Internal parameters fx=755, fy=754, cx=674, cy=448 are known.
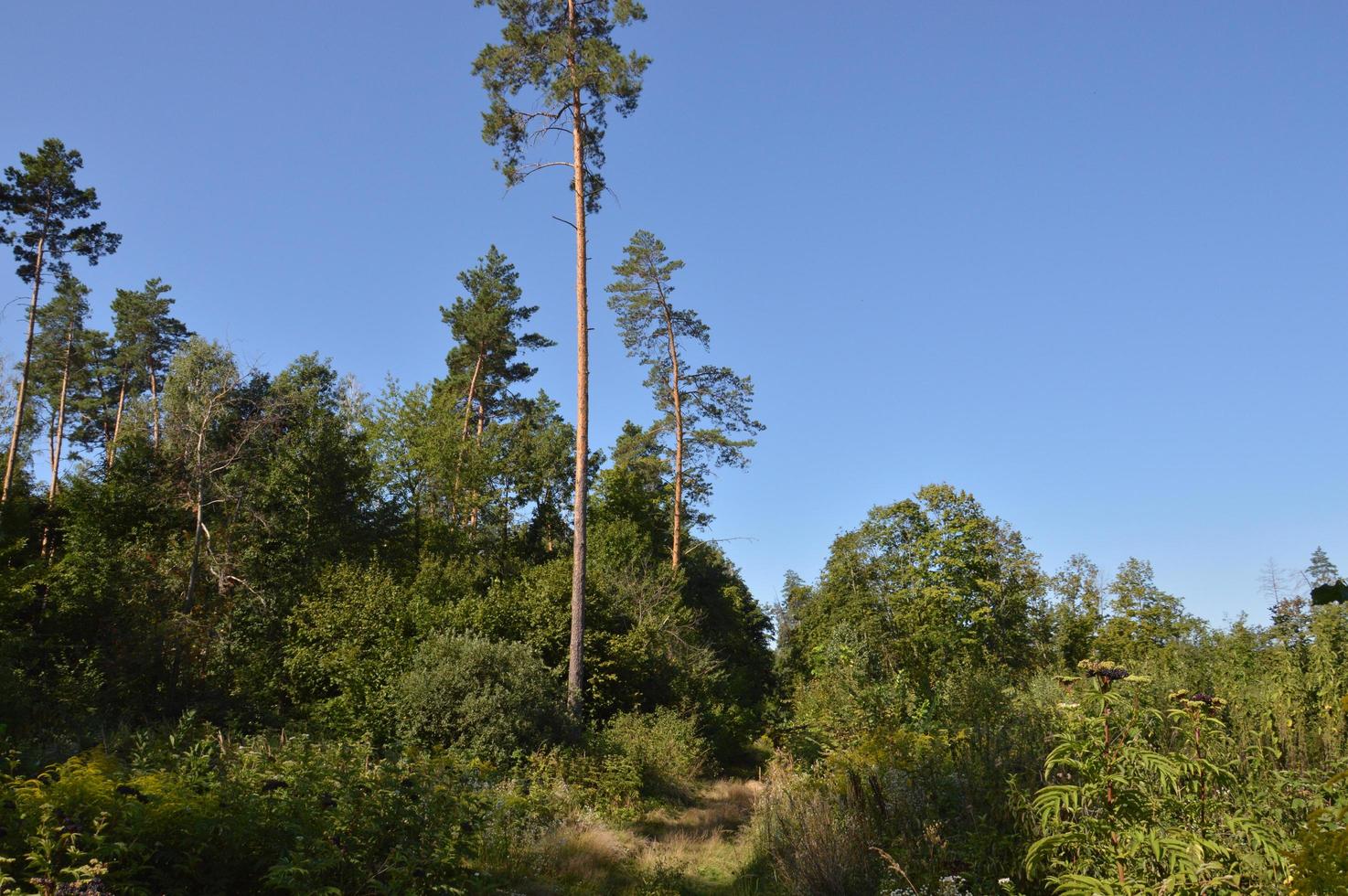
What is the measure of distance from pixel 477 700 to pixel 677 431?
14.8m

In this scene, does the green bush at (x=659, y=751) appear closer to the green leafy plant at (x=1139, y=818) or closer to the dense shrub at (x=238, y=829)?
the dense shrub at (x=238, y=829)

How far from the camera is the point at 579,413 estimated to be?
51.4 feet

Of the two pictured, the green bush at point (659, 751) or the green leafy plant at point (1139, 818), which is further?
the green bush at point (659, 751)

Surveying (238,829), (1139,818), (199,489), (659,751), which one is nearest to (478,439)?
(199,489)

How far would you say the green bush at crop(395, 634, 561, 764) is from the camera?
39.5ft

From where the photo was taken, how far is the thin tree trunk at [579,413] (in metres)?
14.5

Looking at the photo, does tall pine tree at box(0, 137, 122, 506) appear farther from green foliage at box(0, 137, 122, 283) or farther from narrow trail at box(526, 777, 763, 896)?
narrow trail at box(526, 777, 763, 896)

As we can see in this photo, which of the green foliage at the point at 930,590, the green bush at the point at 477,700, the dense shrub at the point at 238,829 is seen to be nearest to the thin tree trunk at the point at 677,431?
the green foliage at the point at 930,590

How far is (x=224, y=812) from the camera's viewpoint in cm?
437

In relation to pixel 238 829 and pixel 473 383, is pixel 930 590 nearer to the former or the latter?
pixel 473 383

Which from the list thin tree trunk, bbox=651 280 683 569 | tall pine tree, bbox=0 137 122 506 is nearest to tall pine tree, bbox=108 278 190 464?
tall pine tree, bbox=0 137 122 506

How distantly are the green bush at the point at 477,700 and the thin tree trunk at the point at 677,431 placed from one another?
39.3ft

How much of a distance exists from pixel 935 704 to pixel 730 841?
3288 millimetres

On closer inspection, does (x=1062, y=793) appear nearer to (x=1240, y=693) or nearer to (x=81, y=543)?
(x=1240, y=693)
